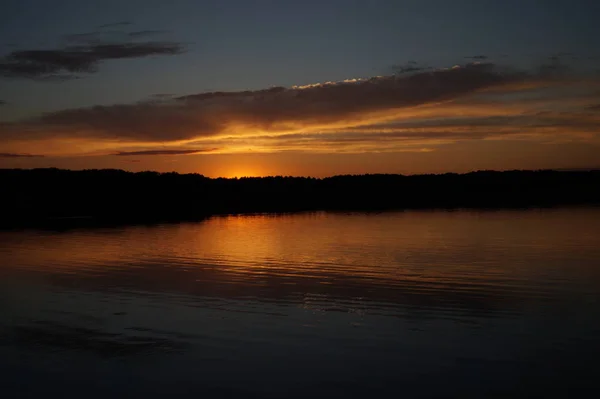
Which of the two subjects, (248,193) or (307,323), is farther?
(248,193)

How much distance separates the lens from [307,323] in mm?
13102

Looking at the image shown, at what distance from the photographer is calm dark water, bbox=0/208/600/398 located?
31.3 ft

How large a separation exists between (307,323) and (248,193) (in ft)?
273

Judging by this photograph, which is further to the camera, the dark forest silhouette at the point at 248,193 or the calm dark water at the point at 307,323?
the dark forest silhouette at the point at 248,193

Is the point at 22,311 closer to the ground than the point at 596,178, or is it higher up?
closer to the ground

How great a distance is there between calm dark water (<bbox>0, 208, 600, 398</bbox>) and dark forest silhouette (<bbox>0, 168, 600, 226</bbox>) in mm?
34374

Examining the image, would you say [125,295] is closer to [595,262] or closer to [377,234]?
[595,262]

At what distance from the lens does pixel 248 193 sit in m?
95.9

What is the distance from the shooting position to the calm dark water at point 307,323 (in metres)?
9.55

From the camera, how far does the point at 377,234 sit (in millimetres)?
33531

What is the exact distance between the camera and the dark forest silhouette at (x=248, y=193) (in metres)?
67.7

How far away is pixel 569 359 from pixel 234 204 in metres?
75.5

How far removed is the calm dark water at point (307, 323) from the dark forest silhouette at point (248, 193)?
34.4 metres

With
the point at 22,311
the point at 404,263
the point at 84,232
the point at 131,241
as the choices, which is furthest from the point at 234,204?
the point at 22,311
